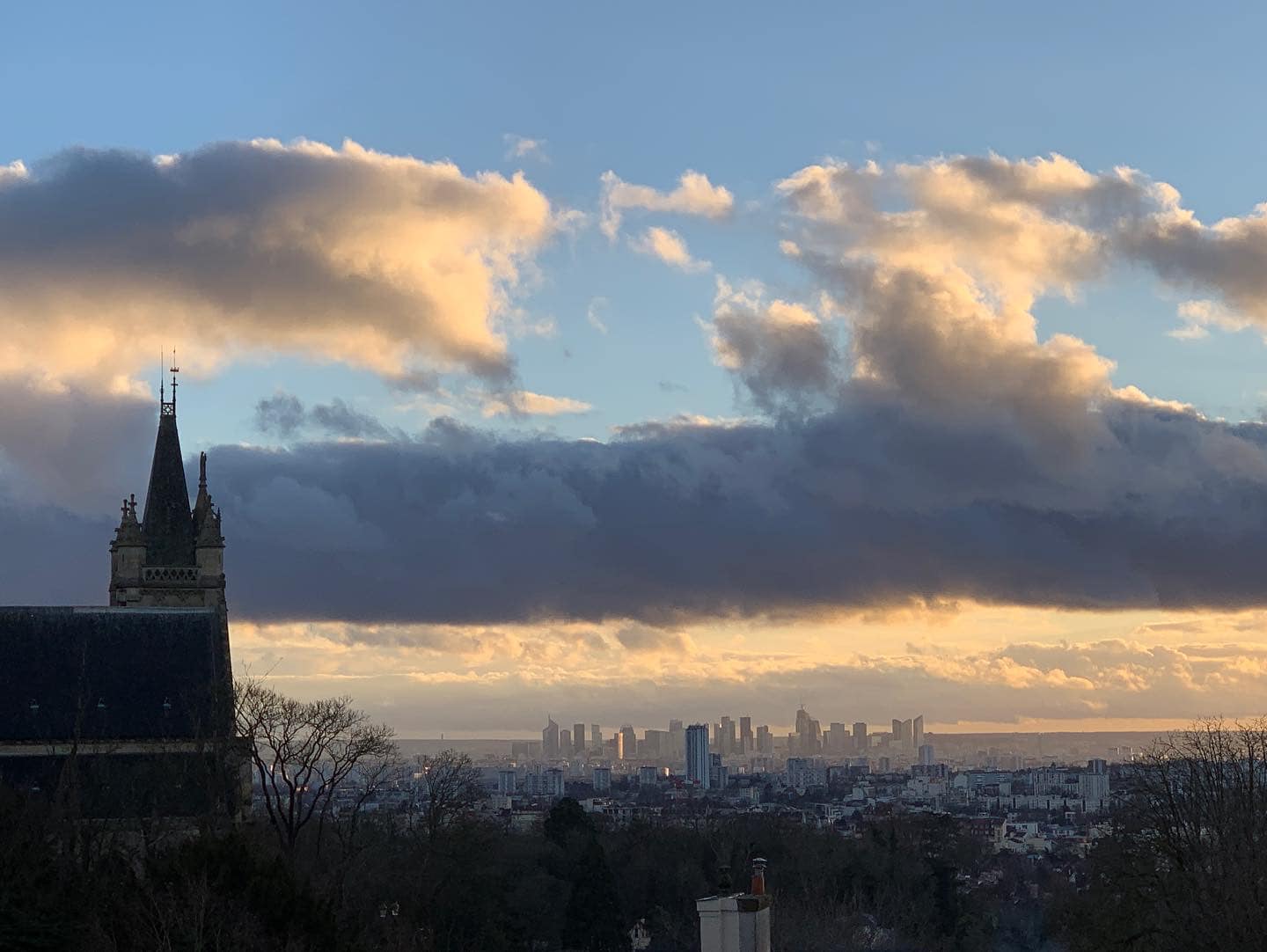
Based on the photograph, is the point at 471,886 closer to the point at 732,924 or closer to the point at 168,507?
the point at 168,507

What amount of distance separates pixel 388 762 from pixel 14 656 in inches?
588

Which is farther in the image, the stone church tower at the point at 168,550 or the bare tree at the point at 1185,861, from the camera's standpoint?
the stone church tower at the point at 168,550

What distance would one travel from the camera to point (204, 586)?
7456 cm

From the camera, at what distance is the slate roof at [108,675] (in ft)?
211

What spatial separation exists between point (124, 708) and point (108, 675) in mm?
1465

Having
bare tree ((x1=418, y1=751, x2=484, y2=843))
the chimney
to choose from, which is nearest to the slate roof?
bare tree ((x1=418, y1=751, x2=484, y2=843))

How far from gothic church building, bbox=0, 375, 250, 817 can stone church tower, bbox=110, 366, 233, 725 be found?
13.4 feet

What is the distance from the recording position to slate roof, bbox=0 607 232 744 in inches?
2537

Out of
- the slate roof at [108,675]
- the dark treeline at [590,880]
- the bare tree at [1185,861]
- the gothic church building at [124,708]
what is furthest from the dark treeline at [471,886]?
the bare tree at [1185,861]

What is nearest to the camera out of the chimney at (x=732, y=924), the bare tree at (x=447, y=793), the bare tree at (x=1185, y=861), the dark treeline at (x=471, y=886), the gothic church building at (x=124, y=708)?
the chimney at (x=732, y=924)

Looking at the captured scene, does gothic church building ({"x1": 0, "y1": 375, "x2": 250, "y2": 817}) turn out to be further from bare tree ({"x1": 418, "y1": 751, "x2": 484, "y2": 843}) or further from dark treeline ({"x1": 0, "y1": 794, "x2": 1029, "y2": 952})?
bare tree ({"x1": 418, "y1": 751, "x2": 484, "y2": 843})

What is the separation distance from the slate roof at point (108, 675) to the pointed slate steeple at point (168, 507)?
8.11 meters

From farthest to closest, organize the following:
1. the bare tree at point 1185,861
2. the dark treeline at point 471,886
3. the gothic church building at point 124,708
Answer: the gothic church building at point 124,708
the bare tree at point 1185,861
the dark treeline at point 471,886

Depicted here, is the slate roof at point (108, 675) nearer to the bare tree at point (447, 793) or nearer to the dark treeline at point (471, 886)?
the dark treeline at point (471, 886)
